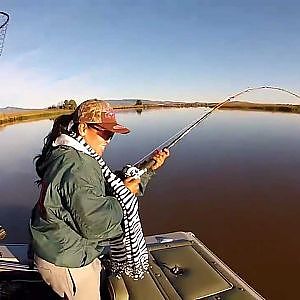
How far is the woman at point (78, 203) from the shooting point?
1.69m

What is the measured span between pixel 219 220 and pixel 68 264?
4144mm

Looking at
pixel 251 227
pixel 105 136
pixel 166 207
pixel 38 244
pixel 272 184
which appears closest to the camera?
pixel 38 244

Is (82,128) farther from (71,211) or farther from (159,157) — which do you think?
(159,157)

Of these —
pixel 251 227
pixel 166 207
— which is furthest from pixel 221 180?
pixel 251 227

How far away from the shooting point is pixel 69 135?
1858mm

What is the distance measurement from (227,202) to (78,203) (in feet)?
17.0

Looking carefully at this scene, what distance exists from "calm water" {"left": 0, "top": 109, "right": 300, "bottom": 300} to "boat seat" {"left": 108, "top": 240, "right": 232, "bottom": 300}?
167 centimetres

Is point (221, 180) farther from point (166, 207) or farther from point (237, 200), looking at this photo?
point (166, 207)

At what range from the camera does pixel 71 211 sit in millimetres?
1711

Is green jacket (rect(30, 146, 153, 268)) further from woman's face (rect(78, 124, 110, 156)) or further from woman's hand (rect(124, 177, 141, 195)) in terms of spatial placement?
woman's hand (rect(124, 177, 141, 195))

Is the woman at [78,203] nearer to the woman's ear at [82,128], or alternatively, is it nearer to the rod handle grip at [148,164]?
the woman's ear at [82,128]

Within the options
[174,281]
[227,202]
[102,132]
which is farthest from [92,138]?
[227,202]

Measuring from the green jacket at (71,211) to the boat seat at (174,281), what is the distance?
0.46 metres

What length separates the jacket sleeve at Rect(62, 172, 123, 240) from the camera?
167cm
